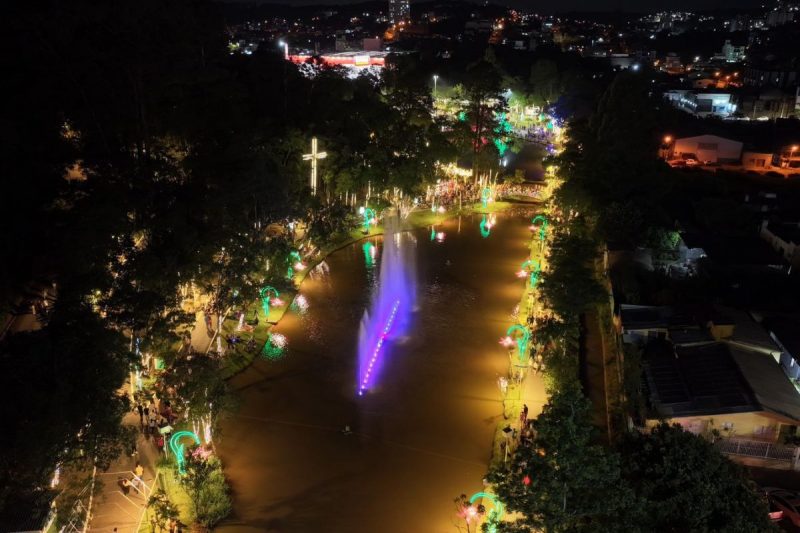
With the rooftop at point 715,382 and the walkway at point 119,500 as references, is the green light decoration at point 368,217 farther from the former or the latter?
the walkway at point 119,500

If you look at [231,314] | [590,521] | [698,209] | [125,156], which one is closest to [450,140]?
[698,209]

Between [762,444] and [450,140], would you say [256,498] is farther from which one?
[450,140]

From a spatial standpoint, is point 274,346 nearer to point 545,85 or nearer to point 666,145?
point 666,145

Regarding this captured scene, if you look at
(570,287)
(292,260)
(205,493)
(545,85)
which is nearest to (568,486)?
(205,493)

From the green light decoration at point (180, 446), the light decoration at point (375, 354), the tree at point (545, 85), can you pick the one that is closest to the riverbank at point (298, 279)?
the green light decoration at point (180, 446)

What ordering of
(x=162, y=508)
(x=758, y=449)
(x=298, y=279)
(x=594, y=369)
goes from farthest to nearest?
(x=298, y=279), (x=594, y=369), (x=758, y=449), (x=162, y=508)

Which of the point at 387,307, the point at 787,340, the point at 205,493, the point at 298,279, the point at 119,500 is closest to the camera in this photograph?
the point at 205,493
